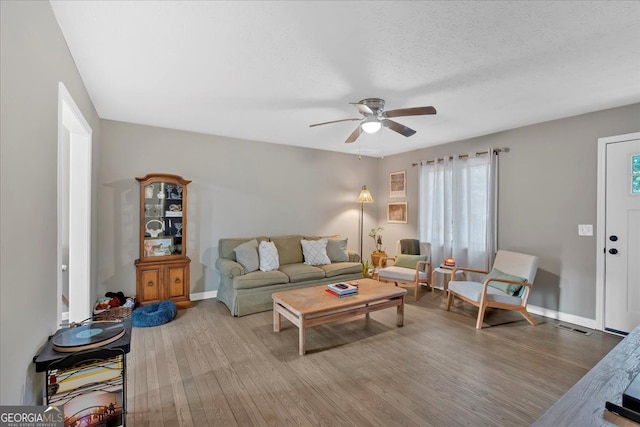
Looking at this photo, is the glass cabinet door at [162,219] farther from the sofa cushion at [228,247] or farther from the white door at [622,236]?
the white door at [622,236]

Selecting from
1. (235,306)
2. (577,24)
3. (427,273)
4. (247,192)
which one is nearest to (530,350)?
(427,273)

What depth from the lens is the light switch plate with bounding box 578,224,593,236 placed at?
3447mm

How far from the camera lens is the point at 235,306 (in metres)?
3.75

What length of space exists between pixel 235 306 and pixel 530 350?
329cm

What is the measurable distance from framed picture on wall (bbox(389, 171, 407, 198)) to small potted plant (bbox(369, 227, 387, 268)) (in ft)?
2.62

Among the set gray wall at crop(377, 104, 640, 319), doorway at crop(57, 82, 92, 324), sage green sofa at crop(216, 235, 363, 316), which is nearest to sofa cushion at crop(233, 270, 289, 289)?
sage green sofa at crop(216, 235, 363, 316)

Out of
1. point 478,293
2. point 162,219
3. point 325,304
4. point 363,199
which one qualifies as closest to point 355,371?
point 325,304

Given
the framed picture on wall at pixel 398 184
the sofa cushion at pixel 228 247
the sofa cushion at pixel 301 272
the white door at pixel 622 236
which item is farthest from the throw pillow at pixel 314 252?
the white door at pixel 622 236

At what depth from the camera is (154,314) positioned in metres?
3.45

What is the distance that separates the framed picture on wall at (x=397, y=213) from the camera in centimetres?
578

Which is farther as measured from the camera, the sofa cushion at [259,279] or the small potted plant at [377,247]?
the small potted plant at [377,247]

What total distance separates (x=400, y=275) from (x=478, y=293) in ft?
3.89

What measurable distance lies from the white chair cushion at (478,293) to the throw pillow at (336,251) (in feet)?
5.83

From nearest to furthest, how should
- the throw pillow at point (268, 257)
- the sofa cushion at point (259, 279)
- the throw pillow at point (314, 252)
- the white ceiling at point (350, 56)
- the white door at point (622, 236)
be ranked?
the white ceiling at point (350, 56)
the white door at point (622, 236)
the sofa cushion at point (259, 279)
the throw pillow at point (268, 257)
the throw pillow at point (314, 252)
